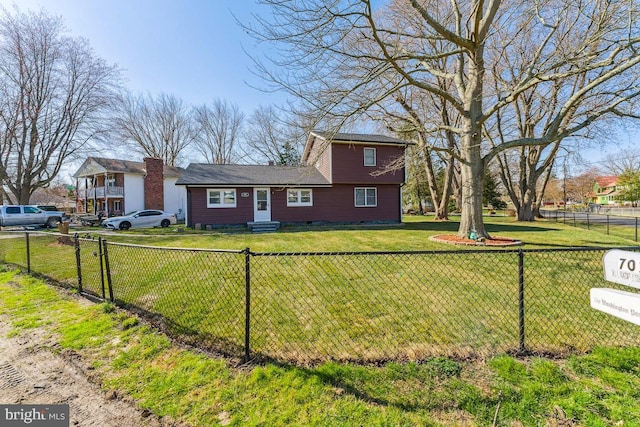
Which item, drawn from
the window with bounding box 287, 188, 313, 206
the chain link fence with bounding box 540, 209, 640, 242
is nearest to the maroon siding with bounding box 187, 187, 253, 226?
the window with bounding box 287, 188, 313, 206

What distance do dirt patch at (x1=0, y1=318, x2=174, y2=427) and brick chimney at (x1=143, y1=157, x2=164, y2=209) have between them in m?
25.8

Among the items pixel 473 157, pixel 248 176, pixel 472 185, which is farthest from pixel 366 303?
pixel 248 176

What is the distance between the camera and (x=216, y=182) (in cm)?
1606

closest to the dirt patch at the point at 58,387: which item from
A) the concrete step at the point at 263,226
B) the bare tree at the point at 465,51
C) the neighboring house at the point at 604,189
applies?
the bare tree at the point at 465,51

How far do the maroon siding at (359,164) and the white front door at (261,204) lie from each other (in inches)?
167

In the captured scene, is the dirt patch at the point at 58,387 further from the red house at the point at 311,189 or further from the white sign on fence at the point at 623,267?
the red house at the point at 311,189

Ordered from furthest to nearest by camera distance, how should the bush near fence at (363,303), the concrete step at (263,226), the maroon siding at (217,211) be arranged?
the maroon siding at (217,211), the concrete step at (263,226), the bush near fence at (363,303)

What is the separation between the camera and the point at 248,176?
17.7 meters

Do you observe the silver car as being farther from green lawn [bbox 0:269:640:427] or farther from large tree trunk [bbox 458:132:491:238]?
large tree trunk [bbox 458:132:491:238]

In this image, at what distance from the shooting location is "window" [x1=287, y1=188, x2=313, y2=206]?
17781 mm

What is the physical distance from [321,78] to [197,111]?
34.6 metres

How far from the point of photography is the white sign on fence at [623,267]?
173 centimetres

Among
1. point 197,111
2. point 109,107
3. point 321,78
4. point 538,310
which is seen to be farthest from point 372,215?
point 197,111

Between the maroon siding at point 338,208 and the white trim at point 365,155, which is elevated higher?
the white trim at point 365,155
